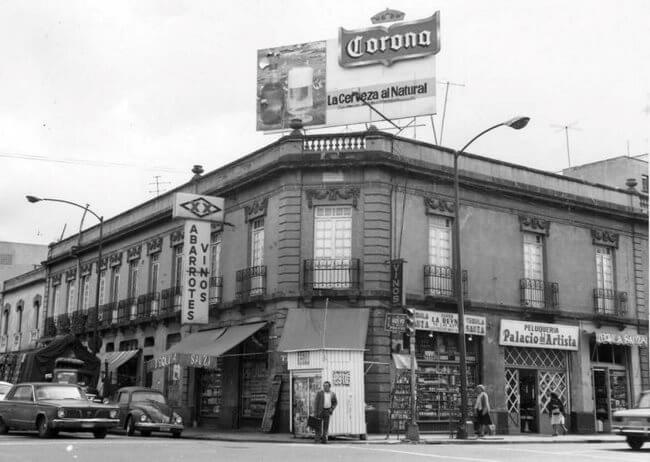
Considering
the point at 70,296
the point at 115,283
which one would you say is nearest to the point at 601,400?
the point at 115,283

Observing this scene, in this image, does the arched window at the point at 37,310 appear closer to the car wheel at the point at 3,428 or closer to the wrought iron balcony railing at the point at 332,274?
the wrought iron balcony railing at the point at 332,274

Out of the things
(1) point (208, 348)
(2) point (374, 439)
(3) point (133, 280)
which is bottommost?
(2) point (374, 439)

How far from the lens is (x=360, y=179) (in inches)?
1067

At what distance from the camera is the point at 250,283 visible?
28469 mm

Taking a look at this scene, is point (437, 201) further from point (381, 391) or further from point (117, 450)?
point (117, 450)

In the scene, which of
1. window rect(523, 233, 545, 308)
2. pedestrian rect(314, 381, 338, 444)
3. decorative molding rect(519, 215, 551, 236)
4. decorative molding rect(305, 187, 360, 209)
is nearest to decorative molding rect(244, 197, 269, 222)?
decorative molding rect(305, 187, 360, 209)

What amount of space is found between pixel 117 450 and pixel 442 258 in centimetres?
1487

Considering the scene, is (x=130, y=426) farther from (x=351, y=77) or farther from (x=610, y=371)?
(x=610, y=371)

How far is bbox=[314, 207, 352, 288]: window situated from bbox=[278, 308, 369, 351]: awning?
910 millimetres

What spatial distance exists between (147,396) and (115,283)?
49.5ft

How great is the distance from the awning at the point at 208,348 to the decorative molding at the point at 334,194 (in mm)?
4245

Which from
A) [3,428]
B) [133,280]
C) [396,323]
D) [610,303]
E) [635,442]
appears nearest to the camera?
[635,442]

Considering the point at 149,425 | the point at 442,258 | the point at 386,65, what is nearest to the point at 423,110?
the point at 386,65

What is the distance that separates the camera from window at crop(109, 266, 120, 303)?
3924 centimetres
